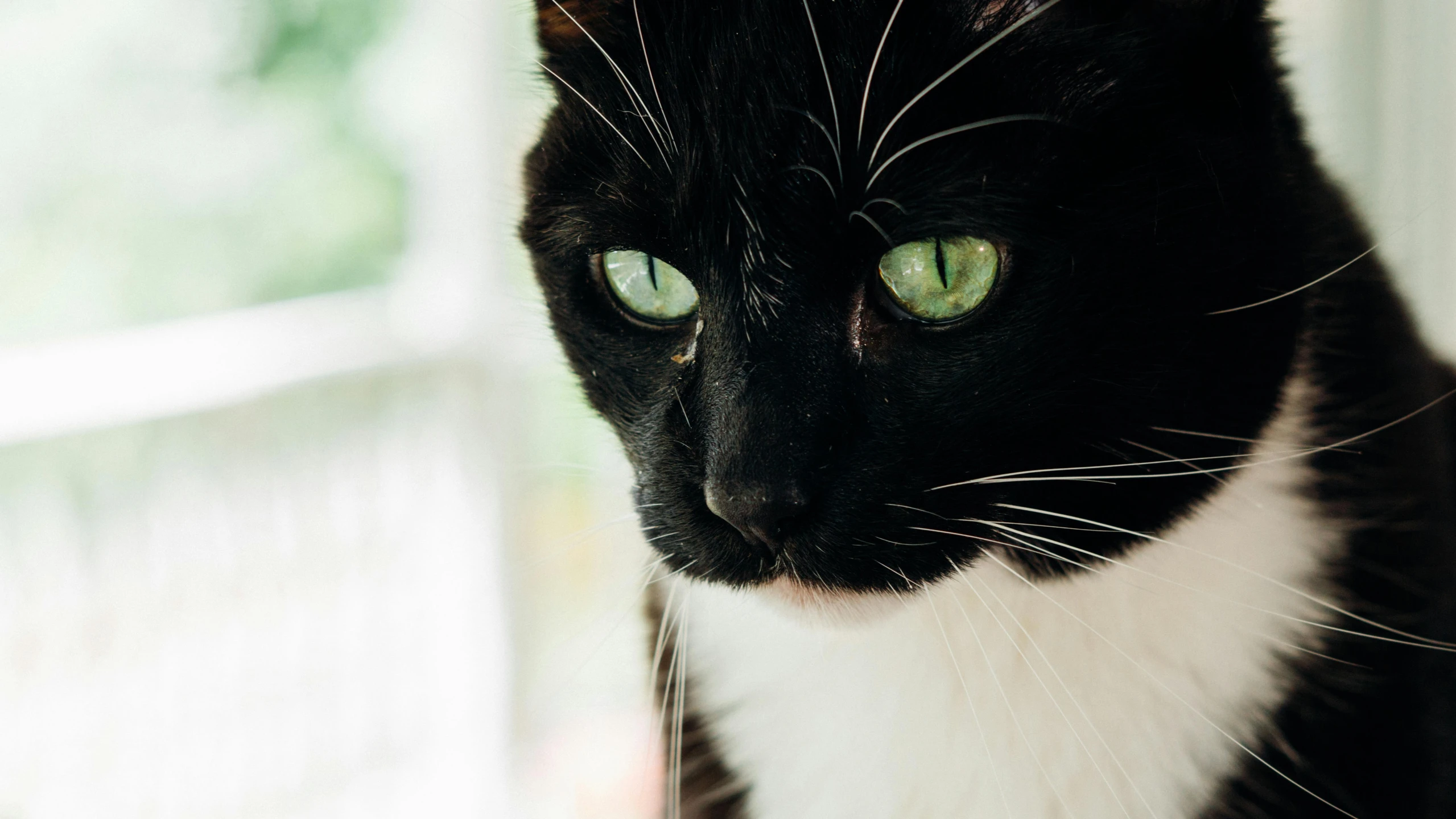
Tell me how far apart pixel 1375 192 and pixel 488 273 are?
0.81m

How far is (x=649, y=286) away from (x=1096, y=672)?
0.97ft

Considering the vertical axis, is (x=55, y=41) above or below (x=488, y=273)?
above

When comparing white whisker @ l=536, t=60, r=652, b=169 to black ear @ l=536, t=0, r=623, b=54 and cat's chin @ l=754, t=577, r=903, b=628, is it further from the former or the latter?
cat's chin @ l=754, t=577, r=903, b=628

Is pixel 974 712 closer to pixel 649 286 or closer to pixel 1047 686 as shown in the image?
pixel 1047 686

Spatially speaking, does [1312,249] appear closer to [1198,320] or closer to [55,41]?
[1198,320]

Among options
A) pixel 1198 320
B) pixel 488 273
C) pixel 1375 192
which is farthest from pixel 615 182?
pixel 488 273

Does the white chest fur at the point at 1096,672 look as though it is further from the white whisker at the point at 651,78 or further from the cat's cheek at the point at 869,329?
the white whisker at the point at 651,78

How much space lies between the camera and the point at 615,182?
483 mm

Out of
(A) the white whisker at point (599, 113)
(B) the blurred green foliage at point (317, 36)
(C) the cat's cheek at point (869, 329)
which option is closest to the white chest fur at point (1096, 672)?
(C) the cat's cheek at point (869, 329)

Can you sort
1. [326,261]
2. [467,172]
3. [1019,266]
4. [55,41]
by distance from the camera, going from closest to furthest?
[1019,266], [55,41], [467,172], [326,261]

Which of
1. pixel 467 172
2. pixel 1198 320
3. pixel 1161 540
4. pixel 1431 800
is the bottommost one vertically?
pixel 1431 800

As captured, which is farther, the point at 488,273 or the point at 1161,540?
the point at 488,273

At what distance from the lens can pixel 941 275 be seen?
0.43 m

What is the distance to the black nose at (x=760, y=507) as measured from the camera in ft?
1.40
